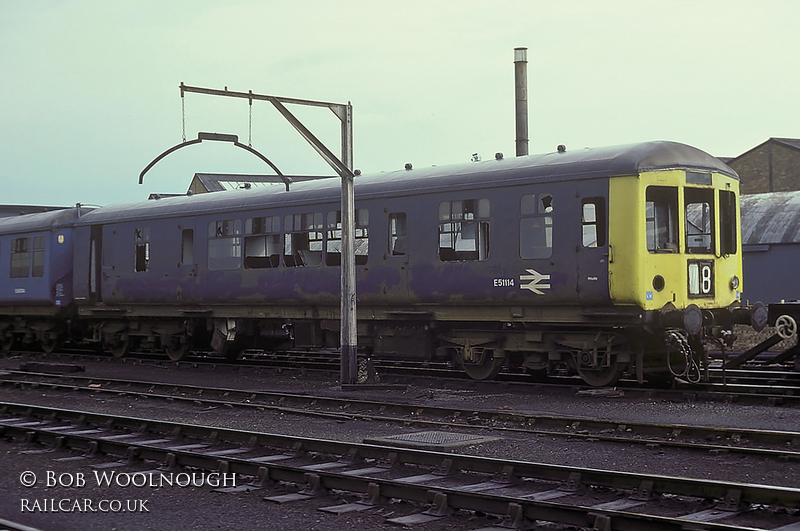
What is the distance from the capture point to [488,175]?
14.4 m

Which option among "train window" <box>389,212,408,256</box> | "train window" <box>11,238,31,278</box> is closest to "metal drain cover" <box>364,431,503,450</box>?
"train window" <box>389,212,408,256</box>

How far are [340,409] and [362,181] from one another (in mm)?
5378

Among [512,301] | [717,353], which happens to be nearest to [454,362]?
[512,301]

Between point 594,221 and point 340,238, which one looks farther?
point 340,238

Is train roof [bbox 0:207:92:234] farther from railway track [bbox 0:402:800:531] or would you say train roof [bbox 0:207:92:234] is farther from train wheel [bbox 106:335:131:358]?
railway track [bbox 0:402:800:531]

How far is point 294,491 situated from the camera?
25.0ft

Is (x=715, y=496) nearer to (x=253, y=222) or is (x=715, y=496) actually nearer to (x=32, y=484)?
(x=32, y=484)

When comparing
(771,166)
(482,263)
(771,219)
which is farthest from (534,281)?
(771,166)

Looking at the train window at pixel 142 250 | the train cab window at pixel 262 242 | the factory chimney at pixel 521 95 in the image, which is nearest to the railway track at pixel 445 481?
the train cab window at pixel 262 242

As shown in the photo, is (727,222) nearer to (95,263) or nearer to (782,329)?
(782,329)

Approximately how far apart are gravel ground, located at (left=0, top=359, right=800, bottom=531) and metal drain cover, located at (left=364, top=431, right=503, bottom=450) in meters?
0.12

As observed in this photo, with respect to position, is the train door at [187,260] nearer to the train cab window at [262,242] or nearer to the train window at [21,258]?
the train cab window at [262,242]

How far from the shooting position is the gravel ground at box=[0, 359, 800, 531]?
6793 mm

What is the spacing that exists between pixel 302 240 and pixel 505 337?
4.52 meters
